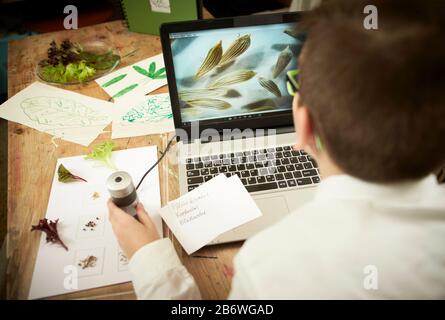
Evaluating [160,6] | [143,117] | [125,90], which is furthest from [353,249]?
[160,6]

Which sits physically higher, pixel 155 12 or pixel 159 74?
pixel 155 12

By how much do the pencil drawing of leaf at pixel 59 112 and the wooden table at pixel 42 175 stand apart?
0.05 meters

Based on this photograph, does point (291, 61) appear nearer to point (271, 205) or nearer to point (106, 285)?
point (271, 205)

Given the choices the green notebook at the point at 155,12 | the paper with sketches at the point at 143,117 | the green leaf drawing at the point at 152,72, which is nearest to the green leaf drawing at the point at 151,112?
the paper with sketches at the point at 143,117

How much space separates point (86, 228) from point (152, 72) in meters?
0.59

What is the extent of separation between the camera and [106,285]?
607mm

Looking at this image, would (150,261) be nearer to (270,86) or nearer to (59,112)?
(270,86)

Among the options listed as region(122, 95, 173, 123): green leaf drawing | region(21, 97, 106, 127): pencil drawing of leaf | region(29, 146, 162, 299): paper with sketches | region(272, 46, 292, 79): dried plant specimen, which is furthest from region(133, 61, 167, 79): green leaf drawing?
region(272, 46, 292, 79): dried plant specimen

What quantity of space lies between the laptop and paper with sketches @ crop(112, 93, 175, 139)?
132mm

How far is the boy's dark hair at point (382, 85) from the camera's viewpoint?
1.22 ft

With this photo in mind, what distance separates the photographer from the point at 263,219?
2.25 feet

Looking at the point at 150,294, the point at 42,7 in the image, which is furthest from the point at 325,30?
the point at 42,7

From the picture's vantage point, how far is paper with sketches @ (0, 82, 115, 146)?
905mm
